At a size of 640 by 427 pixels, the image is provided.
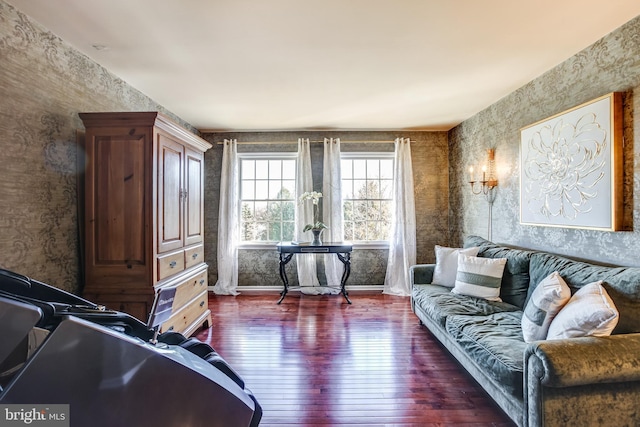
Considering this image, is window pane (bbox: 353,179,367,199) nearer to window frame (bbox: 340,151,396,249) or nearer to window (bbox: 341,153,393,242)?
window (bbox: 341,153,393,242)

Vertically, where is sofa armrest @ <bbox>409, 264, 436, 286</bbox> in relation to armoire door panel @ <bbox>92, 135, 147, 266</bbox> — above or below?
below

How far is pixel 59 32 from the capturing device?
2.00 meters

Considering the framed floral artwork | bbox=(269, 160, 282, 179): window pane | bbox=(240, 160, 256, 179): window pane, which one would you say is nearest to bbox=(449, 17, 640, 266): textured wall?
the framed floral artwork

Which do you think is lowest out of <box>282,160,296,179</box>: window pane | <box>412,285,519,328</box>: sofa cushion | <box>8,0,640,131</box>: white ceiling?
<box>412,285,519,328</box>: sofa cushion

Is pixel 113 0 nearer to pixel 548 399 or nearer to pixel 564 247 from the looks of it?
pixel 548 399

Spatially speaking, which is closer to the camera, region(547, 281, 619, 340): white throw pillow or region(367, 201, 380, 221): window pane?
region(547, 281, 619, 340): white throw pillow

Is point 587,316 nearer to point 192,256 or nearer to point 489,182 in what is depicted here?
point 489,182

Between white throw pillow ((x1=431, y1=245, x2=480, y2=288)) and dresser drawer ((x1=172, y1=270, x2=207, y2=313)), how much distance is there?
249 centimetres

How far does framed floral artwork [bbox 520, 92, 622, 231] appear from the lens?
196cm

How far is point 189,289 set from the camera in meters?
2.70

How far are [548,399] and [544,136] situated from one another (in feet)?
7.02

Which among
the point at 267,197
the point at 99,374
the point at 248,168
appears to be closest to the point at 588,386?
the point at 99,374

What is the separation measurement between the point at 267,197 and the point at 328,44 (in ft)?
9.18

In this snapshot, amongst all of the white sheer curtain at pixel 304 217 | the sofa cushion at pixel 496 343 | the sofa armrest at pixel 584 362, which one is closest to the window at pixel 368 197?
the white sheer curtain at pixel 304 217
